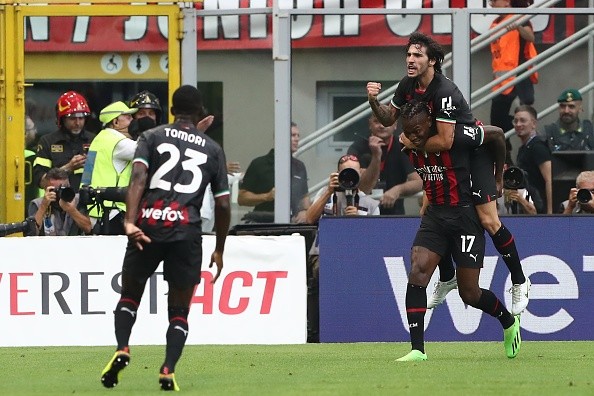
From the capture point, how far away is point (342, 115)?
611 inches

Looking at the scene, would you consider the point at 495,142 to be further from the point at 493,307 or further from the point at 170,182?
the point at 170,182

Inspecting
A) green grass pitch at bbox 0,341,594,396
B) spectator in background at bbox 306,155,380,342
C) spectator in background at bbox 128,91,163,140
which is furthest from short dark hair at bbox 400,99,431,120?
spectator in background at bbox 128,91,163,140

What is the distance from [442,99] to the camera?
10234 mm

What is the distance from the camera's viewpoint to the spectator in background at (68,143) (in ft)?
49.9

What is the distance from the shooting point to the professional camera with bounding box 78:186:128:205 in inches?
523

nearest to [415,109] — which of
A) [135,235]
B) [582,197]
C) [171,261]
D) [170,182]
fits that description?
[170,182]

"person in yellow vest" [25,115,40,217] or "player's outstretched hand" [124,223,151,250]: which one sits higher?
"person in yellow vest" [25,115,40,217]

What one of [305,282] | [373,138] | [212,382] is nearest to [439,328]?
[305,282]

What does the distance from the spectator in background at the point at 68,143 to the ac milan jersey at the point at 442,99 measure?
18.5ft

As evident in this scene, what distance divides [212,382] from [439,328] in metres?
5.00

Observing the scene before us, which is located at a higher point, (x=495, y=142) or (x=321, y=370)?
(x=495, y=142)

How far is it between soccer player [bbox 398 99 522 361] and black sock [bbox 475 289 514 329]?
79 millimetres

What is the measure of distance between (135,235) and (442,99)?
2867 mm

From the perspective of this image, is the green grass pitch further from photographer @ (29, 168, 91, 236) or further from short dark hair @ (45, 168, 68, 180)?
short dark hair @ (45, 168, 68, 180)
